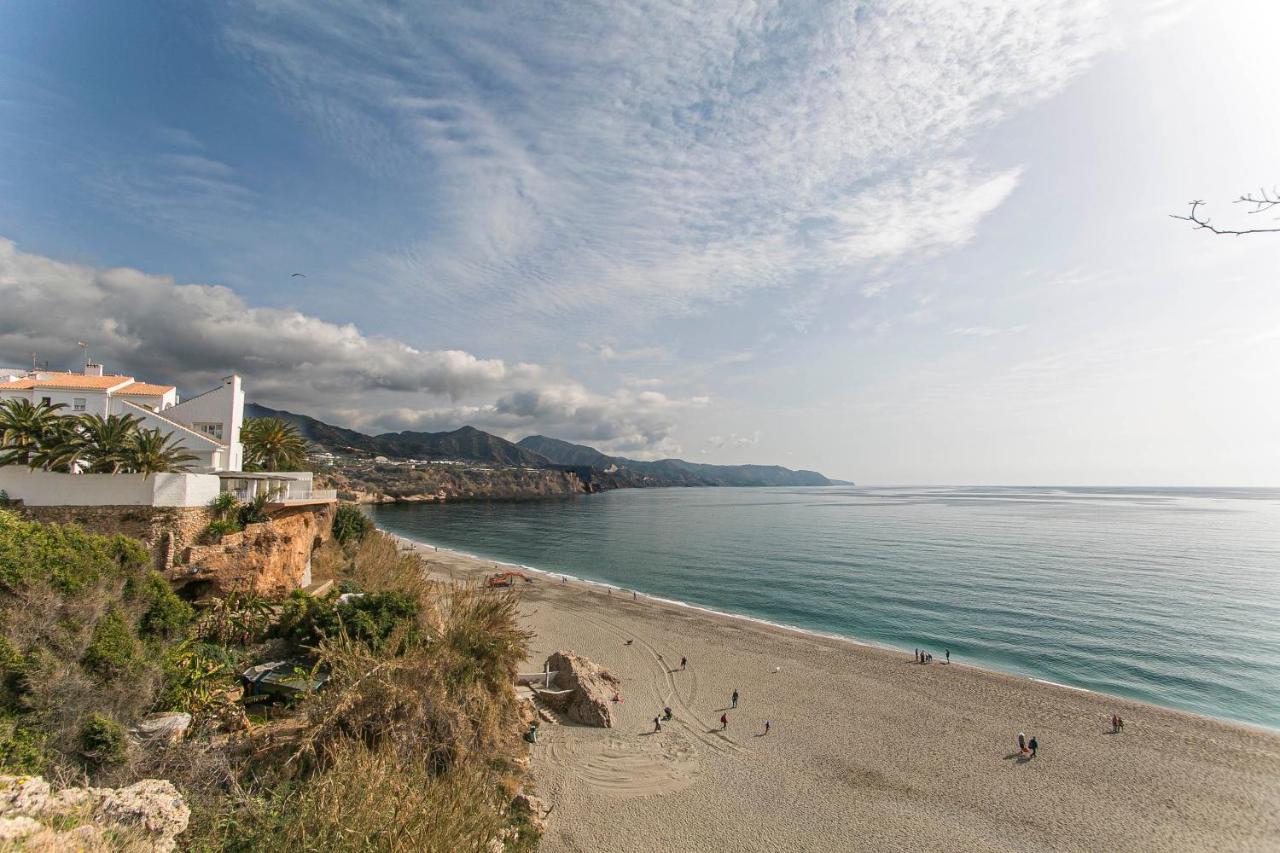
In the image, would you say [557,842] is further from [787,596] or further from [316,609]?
[787,596]

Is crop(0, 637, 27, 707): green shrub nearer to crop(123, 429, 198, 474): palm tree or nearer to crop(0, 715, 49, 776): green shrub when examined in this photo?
crop(0, 715, 49, 776): green shrub

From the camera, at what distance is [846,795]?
16500 mm

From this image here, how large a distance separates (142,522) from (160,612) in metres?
4.31

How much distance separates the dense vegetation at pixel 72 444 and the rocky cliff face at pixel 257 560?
3280 millimetres

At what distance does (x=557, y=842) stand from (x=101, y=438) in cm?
1994

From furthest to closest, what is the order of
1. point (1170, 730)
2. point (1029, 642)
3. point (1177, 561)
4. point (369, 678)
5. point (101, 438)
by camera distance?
point (1177, 561) < point (1029, 642) < point (1170, 730) < point (101, 438) < point (369, 678)

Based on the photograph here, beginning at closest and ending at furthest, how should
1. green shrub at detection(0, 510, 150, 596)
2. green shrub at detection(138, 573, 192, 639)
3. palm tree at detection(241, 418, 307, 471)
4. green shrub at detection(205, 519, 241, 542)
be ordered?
green shrub at detection(0, 510, 150, 596), green shrub at detection(138, 573, 192, 639), green shrub at detection(205, 519, 241, 542), palm tree at detection(241, 418, 307, 471)

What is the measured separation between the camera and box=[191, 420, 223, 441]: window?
89.9ft

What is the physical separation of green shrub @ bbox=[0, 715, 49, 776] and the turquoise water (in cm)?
3478

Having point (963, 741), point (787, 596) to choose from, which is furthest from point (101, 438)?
point (787, 596)

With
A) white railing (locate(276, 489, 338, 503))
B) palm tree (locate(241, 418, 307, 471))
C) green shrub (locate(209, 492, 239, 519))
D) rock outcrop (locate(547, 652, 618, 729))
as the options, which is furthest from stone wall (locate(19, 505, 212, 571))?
palm tree (locate(241, 418, 307, 471))

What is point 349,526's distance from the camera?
142ft

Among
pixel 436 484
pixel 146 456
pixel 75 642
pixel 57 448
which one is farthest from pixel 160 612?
pixel 436 484

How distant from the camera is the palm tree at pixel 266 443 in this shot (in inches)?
1294
